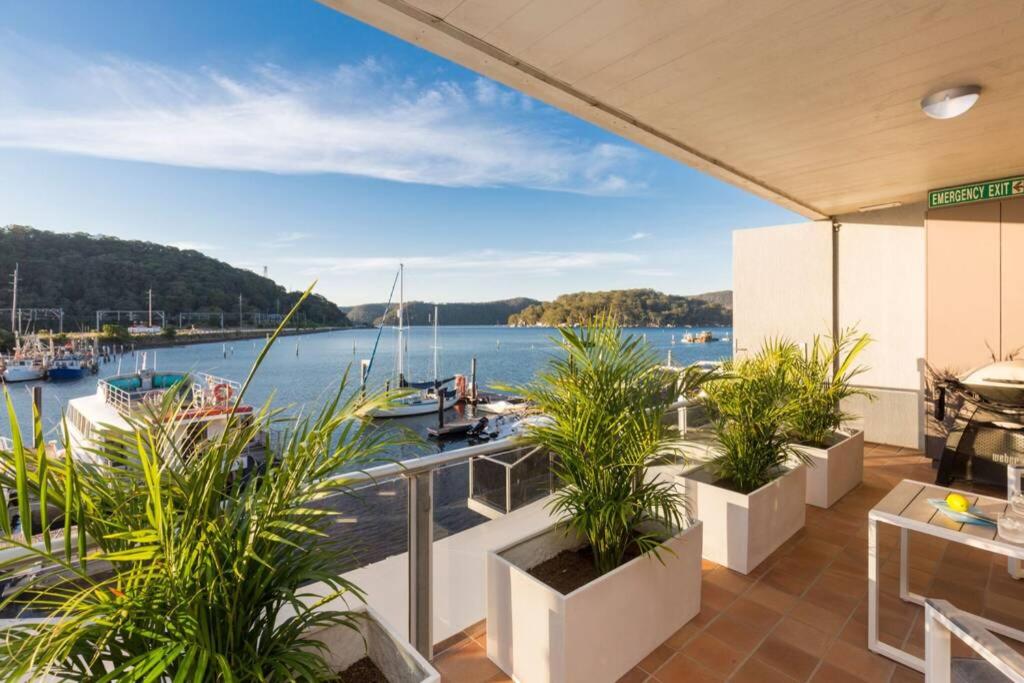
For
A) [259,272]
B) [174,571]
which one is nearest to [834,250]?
[174,571]

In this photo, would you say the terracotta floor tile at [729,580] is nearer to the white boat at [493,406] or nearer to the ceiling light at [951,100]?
the ceiling light at [951,100]

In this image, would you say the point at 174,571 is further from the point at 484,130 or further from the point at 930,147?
the point at 484,130

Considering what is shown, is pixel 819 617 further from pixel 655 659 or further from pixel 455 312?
pixel 455 312

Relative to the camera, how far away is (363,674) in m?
1.33

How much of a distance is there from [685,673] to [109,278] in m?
31.3

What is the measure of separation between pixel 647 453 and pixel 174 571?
1.64 metres

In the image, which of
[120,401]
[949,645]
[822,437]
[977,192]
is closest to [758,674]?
[949,645]

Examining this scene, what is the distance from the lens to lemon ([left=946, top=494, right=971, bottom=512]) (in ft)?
6.61

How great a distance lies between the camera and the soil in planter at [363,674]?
131 centimetres

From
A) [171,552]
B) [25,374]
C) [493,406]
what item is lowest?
[493,406]

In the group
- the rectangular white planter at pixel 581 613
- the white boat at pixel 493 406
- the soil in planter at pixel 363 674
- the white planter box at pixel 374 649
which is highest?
the white planter box at pixel 374 649

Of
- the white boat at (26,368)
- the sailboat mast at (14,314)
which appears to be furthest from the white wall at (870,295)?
the white boat at (26,368)

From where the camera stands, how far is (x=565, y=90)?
255 centimetres

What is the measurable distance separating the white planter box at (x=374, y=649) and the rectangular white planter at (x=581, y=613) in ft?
2.08
